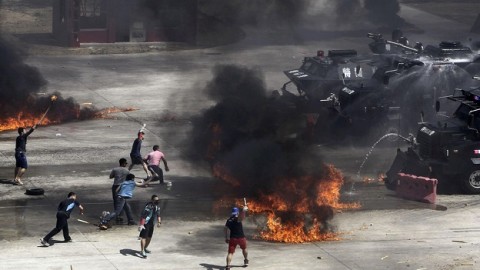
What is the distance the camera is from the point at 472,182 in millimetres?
28562

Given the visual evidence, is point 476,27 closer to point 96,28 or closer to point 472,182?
point 96,28

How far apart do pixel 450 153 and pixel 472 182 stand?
955 mm

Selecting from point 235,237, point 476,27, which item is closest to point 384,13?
point 476,27

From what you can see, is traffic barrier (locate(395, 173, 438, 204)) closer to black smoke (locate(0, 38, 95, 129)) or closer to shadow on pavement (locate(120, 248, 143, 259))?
shadow on pavement (locate(120, 248, 143, 259))

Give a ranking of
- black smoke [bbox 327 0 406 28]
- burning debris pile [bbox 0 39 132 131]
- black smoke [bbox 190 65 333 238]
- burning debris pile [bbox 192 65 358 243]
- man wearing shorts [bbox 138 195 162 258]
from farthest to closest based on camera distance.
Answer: black smoke [bbox 327 0 406 28]
burning debris pile [bbox 0 39 132 131]
black smoke [bbox 190 65 333 238]
burning debris pile [bbox 192 65 358 243]
man wearing shorts [bbox 138 195 162 258]

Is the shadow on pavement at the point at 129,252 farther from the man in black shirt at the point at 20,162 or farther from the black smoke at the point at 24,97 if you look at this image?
the black smoke at the point at 24,97

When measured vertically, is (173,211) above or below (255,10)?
below

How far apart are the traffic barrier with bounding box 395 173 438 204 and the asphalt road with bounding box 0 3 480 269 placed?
0.84ft

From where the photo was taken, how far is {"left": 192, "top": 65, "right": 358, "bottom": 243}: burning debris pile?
24.7 meters

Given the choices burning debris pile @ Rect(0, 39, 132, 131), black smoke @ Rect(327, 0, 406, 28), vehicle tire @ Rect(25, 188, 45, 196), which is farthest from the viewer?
black smoke @ Rect(327, 0, 406, 28)

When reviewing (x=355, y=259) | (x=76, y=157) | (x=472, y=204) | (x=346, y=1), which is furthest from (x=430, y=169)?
(x=346, y=1)

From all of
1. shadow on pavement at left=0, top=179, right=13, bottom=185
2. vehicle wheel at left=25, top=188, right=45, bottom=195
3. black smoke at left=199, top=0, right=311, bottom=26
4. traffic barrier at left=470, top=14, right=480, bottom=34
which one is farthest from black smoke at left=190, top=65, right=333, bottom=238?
traffic barrier at left=470, top=14, right=480, bottom=34

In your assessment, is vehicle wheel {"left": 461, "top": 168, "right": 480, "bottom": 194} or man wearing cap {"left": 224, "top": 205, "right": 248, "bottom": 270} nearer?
man wearing cap {"left": 224, "top": 205, "right": 248, "bottom": 270}

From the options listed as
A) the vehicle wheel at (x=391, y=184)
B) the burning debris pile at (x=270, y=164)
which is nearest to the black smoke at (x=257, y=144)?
the burning debris pile at (x=270, y=164)
